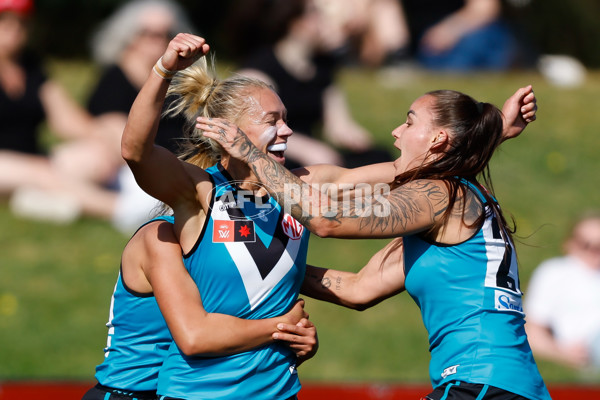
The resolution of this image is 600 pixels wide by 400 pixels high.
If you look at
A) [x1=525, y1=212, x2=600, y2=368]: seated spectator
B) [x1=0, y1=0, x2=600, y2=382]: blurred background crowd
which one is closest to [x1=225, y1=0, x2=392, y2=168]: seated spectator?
[x1=0, y1=0, x2=600, y2=382]: blurred background crowd

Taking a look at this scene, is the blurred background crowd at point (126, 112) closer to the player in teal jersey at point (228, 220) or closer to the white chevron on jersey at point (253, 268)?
the player in teal jersey at point (228, 220)

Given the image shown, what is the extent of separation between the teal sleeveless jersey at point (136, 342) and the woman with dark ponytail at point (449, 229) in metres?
0.72

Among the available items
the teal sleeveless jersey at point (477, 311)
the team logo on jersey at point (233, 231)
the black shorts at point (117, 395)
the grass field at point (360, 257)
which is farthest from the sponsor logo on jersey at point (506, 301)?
the grass field at point (360, 257)

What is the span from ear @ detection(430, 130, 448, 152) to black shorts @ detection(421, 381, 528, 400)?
85cm

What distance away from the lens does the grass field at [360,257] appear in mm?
6629

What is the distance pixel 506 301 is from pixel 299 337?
0.78 metres

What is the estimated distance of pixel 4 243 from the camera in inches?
306

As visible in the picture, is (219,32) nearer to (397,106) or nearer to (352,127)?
(397,106)

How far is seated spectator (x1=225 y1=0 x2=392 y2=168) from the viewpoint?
7.52m

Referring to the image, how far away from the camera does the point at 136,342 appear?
3512 millimetres

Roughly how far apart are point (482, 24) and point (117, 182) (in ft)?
15.6

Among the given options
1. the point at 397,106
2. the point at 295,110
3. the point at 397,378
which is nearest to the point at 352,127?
the point at 295,110

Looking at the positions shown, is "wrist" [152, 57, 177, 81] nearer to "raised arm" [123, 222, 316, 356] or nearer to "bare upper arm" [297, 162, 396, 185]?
"raised arm" [123, 222, 316, 356]

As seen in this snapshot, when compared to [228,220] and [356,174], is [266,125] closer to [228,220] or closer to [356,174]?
[228,220]
